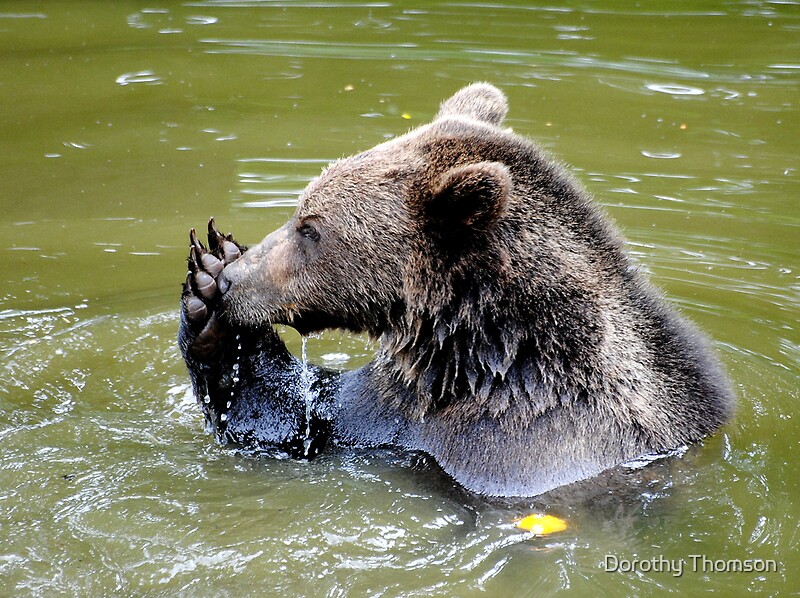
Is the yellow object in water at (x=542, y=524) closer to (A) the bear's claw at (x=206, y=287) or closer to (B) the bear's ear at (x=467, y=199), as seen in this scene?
(B) the bear's ear at (x=467, y=199)

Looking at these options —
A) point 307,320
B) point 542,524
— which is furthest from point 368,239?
point 542,524

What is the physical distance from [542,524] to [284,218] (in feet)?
17.7

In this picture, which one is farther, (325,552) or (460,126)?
(460,126)

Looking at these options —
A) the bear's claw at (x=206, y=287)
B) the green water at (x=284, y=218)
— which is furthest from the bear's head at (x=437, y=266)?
the green water at (x=284, y=218)

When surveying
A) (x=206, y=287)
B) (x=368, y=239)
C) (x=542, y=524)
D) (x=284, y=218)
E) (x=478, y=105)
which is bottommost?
(x=542, y=524)

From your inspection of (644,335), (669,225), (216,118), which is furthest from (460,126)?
(216,118)

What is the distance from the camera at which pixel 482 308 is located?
625 centimetres

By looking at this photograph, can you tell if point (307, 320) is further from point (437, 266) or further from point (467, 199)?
point (467, 199)

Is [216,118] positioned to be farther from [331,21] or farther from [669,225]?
[669,225]

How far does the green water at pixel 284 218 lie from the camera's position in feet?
19.8

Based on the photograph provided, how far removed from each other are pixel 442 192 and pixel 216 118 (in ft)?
26.2

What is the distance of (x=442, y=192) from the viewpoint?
598 centimetres

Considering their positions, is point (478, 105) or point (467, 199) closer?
point (467, 199)

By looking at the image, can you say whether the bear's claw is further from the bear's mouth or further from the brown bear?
the bear's mouth
